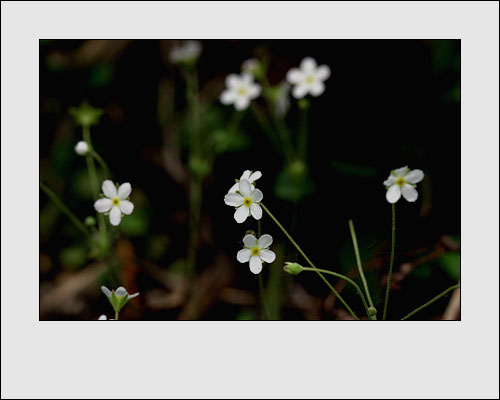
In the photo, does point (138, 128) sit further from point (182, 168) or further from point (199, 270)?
point (199, 270)

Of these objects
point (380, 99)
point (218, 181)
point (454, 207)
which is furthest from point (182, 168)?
point (454, 207)

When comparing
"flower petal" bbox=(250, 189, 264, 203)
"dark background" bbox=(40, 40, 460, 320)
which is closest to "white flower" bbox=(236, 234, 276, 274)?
Result: "flower petal" bbox=(250, 189, 264, 203)

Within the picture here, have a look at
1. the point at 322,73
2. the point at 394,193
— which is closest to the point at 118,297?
the point at 394,193

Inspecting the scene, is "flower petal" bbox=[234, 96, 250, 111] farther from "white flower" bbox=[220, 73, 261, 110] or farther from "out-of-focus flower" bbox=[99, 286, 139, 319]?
"out-of-focus flower" bbox=[99, 286, 139, 319]

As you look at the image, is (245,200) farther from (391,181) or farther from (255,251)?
(391,181)

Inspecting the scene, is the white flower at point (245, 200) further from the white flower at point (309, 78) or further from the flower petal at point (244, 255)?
the white flower at point (309, 78)

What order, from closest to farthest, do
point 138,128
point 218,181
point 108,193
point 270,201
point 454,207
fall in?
1. point 108,193
2. point 454,207
3. point 270,201
4. point 218,181
5. point 138,128

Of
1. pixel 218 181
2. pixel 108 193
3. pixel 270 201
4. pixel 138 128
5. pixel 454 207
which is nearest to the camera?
pixel 108 193
